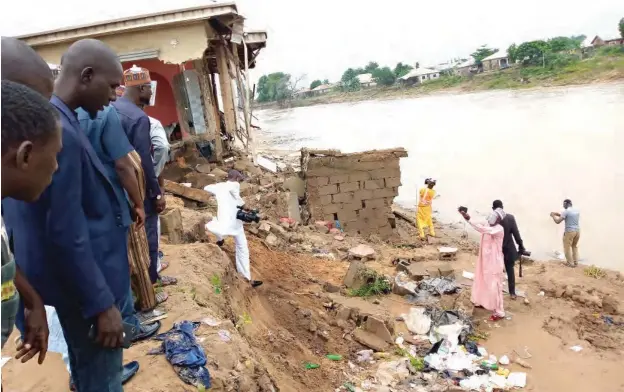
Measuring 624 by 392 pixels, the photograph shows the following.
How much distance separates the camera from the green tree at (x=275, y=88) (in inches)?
3145

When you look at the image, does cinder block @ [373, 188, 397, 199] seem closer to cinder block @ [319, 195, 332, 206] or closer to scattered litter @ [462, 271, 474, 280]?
cinder block @ [319, 195, 332, 206]

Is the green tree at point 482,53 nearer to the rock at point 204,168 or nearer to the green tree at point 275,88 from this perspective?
the green tree at point 275,88

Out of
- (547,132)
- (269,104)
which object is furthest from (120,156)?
(269,104)

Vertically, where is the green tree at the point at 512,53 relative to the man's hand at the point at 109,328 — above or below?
above

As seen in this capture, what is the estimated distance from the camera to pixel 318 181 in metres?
9.94

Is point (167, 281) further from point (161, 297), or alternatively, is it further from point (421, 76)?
point (421, 76)

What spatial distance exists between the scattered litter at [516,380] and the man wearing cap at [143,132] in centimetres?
374

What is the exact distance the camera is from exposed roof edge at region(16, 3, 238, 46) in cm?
973

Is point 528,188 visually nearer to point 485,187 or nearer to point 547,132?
point 485,187

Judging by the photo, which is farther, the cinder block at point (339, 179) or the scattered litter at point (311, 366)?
the cinder block at point (339, 179)

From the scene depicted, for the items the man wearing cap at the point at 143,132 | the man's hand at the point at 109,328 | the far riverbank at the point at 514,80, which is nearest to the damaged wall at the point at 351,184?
the man wearing cap at the point at 143,132

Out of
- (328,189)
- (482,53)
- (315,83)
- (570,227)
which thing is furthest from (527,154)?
(315,83)

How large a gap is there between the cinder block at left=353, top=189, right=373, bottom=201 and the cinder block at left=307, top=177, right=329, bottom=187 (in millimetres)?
649

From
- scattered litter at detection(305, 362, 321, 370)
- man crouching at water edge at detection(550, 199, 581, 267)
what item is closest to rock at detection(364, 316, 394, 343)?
scattered litter at detection(305, 362, 321, 370)
